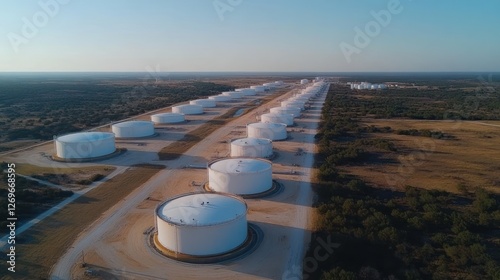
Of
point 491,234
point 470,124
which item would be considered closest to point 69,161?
point 491,234

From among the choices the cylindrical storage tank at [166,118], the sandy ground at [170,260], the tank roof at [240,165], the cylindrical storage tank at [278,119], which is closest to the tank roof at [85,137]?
the sandy ground at [170,260]

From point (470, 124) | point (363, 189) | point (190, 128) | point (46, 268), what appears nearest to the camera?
point (46, 268)

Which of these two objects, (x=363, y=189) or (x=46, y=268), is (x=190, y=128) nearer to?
(x=363, y=189)

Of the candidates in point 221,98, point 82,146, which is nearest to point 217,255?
point 82,146

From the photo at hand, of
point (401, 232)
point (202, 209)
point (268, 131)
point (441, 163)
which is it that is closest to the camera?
point (202, 209)

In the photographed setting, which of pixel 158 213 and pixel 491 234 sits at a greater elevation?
pixel 158 213

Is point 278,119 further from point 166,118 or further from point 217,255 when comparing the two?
point 217,255

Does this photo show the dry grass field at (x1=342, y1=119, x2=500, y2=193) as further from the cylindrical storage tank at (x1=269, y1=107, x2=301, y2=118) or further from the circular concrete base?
the cylindrical storage tank at (x1=269, y1=107, x2=301, y2=118)
